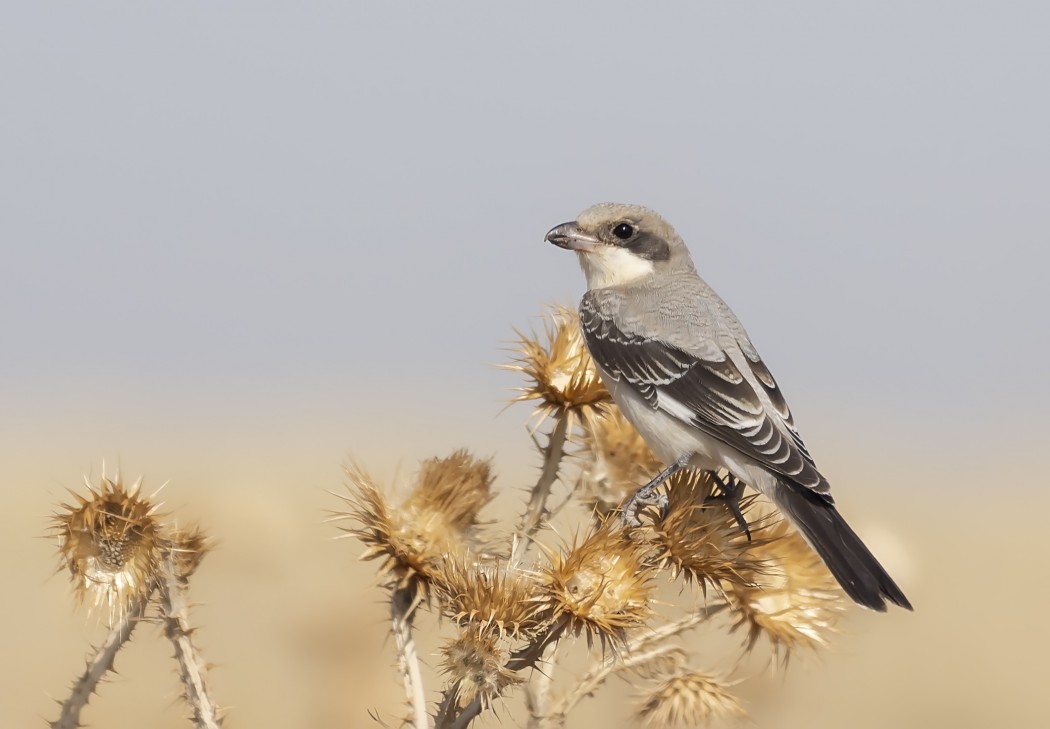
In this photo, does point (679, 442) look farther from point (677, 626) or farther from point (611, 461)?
point (677, 626)

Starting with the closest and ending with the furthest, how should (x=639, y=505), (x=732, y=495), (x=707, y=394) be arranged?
1. (x=639, y=505)
2. (x=732, y=495)
3. (x=707, y=394)

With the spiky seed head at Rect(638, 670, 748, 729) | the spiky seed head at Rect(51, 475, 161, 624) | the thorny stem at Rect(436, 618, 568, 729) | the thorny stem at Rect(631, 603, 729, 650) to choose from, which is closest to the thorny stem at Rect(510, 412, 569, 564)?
the thorny stem at Rect(436, 618, 568, 729)

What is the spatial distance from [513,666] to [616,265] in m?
2.91

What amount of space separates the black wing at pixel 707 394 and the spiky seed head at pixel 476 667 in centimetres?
163

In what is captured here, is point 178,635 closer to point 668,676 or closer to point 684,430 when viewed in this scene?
point 668,676

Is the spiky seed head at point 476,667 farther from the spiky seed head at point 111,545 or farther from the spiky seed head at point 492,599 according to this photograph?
the spiky seed head at point 111,545

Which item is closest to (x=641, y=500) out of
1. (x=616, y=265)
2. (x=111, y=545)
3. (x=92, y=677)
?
(x=111, y=545)

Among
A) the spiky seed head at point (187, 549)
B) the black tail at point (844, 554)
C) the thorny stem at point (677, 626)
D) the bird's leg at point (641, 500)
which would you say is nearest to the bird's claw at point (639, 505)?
the bird's leg at point (641, 500)

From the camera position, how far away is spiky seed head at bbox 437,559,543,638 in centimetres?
308

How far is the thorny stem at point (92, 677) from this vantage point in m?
3.08

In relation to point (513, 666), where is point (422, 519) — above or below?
above

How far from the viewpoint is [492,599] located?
3096mm

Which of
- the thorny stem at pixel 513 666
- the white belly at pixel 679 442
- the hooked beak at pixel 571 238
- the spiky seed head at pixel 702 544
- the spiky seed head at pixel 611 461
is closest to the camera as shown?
the thorny stem at pixel 513 666

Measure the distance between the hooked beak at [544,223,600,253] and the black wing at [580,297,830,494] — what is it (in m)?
0.60
